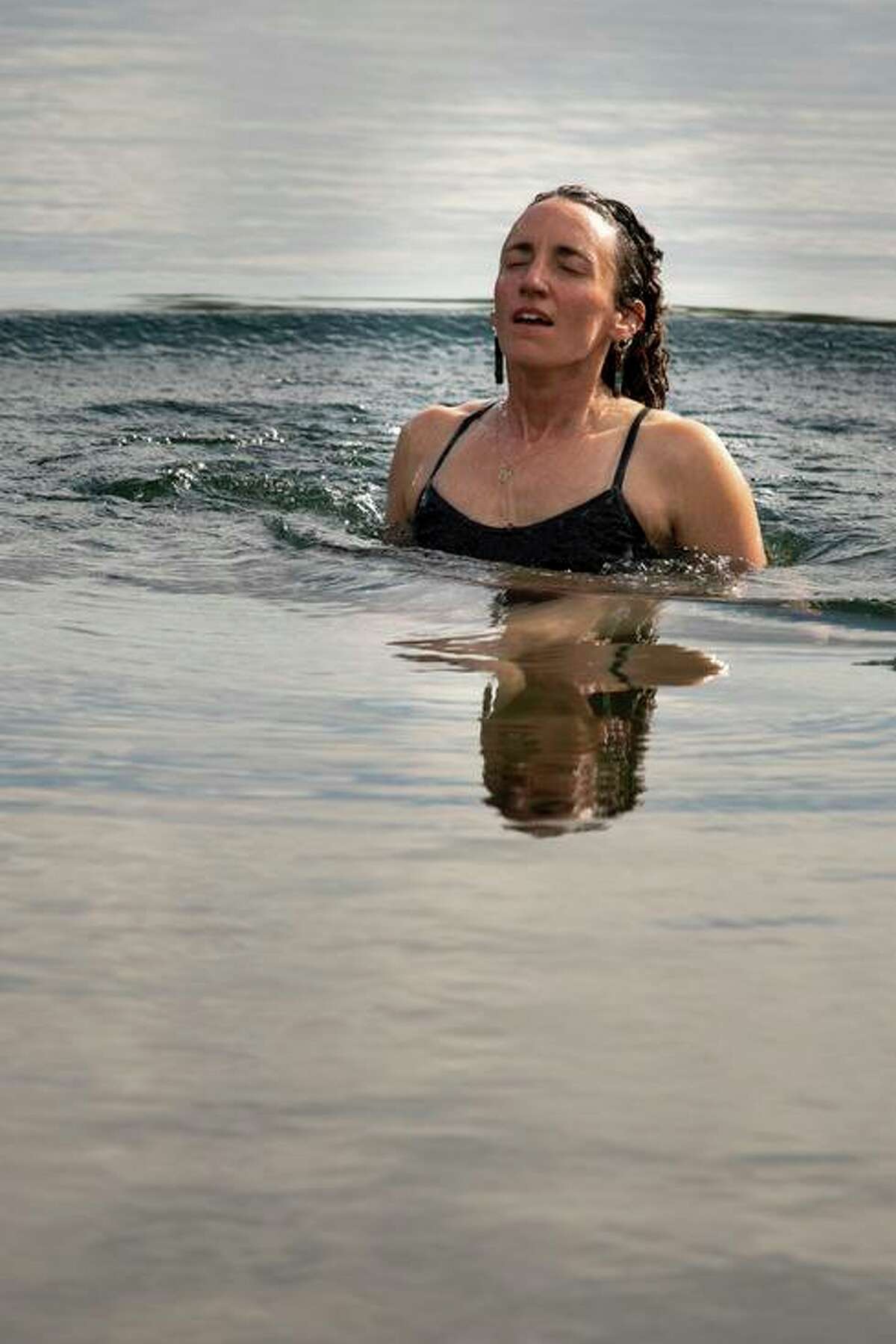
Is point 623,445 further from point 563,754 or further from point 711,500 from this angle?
point 563,754

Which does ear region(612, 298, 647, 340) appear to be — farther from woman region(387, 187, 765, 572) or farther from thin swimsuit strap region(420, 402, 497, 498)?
A: thin swimsuit strap region(420, 402, 497, 498)

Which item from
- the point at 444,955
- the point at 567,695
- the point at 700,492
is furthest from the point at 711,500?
the point at 444,955

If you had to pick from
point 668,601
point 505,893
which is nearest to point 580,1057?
point 505,893

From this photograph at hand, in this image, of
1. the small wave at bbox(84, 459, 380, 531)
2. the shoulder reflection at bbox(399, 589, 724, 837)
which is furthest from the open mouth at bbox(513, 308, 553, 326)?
the small wave at bbox(84, 459, 380, 531)

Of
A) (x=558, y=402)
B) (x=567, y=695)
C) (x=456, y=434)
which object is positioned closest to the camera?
(x=567, y=695)

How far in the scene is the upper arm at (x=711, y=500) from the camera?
5.86 meters

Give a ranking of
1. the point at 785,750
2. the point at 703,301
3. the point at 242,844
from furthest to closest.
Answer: the point at 703,301 → the point at 785,750 → the point at 242,844

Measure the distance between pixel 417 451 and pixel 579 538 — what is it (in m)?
0.67

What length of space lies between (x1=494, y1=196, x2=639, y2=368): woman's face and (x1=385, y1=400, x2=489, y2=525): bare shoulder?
483 mm

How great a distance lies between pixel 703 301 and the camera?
10.9 m

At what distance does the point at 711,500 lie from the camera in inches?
231

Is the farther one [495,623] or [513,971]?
[495,623]

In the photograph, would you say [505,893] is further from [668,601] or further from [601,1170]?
[668,601]

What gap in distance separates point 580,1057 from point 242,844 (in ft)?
2.73
